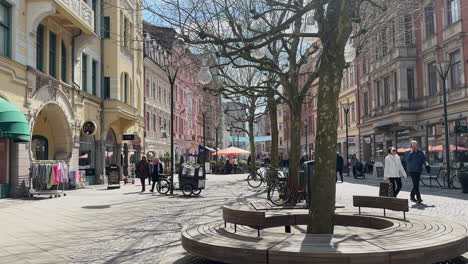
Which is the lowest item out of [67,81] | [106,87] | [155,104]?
[67,81]

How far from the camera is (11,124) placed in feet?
47.0

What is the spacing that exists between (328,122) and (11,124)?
1173cm

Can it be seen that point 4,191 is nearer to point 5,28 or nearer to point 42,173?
point 42,173

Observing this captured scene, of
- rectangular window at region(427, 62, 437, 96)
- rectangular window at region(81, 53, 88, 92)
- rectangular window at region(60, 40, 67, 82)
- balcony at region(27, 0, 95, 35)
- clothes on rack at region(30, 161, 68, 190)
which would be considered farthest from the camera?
rectangular window at region(427, 62, 437, 96)

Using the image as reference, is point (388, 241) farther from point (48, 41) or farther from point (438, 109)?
point (438, 109)

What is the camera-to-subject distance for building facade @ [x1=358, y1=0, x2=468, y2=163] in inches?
1103

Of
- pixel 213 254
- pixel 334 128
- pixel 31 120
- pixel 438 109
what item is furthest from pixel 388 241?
pixel 438 109

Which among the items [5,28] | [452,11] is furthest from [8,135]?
[452,11]

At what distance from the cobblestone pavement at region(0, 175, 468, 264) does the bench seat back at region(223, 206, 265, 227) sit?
0.78m

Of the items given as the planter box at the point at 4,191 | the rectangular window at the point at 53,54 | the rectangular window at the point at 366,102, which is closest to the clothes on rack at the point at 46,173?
the planter box at the point at 4,191

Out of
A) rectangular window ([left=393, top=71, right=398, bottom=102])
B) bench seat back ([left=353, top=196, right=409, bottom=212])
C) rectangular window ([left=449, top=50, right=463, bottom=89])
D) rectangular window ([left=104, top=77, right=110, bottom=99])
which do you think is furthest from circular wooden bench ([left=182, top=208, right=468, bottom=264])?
rectangular window ([left=393, top=71, right=398, bottom=102])

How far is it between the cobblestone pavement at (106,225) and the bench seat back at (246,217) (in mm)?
783

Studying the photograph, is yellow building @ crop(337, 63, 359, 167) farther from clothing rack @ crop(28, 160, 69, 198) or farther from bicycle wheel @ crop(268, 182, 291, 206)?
A: clothing rack @ crop(28, 160, 69, 198)

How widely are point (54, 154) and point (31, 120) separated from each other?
14.9ft
